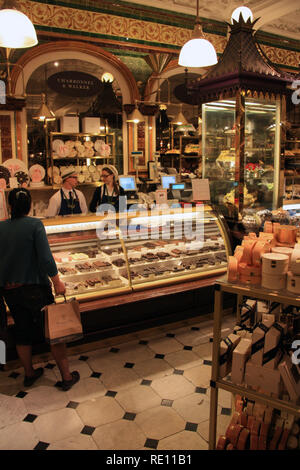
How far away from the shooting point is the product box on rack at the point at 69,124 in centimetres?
791

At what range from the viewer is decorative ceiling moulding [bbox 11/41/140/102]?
746 cm

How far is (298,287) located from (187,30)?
850 centimetres

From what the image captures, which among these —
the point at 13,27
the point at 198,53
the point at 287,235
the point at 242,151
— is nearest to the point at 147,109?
the point at 242,151

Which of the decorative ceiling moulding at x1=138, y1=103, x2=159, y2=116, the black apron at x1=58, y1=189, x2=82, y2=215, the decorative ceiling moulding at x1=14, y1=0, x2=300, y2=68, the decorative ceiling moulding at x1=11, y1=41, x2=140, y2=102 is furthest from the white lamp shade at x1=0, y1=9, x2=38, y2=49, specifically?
the decorative ceiling moulding at x1=138, y1=103, x2=159, y2=116

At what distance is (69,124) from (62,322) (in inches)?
216

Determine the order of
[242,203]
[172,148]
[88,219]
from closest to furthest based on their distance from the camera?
[88,219] < [242,203] < [172,148]

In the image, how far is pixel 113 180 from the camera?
6020mm

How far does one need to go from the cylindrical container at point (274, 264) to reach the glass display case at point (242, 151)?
3.28 metres

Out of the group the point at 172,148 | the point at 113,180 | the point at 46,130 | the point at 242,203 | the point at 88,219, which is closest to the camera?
the point at 88,219

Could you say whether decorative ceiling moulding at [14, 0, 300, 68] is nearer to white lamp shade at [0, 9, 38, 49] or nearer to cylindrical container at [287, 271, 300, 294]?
white lamp shade at [0, 9, 38, 49]

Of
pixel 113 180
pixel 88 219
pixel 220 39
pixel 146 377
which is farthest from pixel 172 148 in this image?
pixel 146 377

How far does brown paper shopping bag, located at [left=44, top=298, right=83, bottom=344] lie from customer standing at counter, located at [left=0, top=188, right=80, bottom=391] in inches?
6.1

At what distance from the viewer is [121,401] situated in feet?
11.3

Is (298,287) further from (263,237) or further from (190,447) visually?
(190,447)
